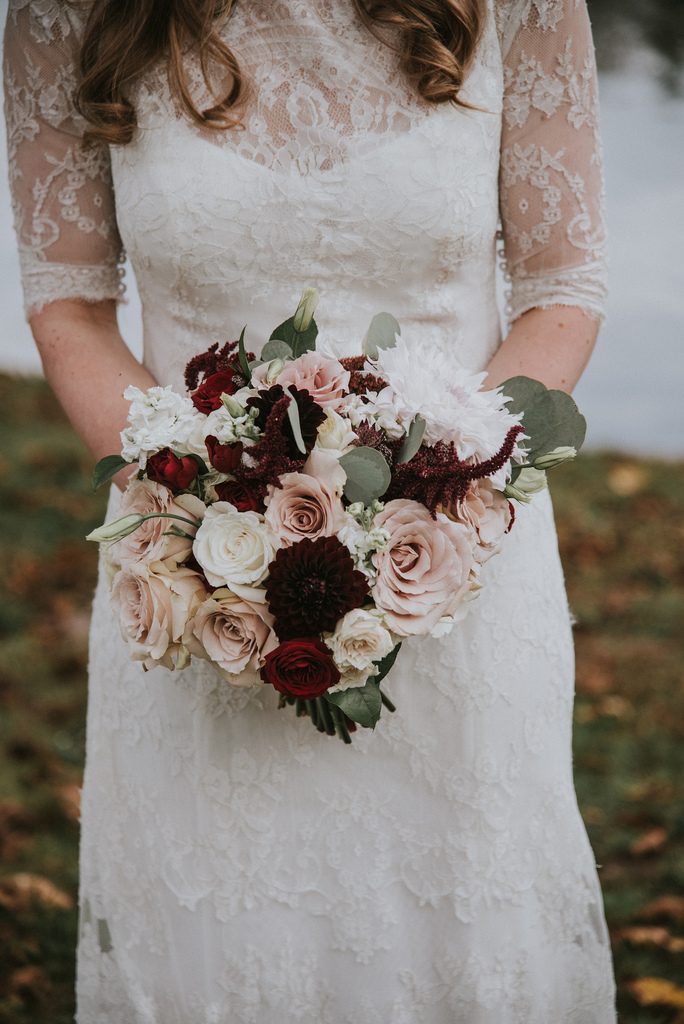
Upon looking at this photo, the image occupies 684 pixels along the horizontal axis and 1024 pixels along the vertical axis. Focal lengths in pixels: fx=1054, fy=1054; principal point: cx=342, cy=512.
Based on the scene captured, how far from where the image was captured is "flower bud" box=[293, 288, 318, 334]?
1.68 m

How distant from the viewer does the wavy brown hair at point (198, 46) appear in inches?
76.0

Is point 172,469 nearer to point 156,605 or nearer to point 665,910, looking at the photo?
point 156,605

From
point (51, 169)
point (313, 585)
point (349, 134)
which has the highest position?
point (51, 169)

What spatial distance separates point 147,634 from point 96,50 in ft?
3.87

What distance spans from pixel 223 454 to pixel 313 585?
0.24 m

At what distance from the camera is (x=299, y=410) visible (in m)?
1.53

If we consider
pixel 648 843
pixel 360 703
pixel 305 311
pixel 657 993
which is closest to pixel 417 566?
pixel 360 703

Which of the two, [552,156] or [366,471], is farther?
[552,156]

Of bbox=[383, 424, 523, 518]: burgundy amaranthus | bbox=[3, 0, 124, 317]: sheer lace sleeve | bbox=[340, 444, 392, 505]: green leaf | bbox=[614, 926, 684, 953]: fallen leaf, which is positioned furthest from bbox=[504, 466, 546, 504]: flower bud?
bbox=[614, 926, 684, 953]: fallen leaf

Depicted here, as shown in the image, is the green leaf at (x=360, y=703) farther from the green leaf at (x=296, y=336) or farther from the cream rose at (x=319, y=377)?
the green leaf at (x=296, y=336)

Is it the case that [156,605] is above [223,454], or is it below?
below

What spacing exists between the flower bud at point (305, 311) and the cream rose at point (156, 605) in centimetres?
44

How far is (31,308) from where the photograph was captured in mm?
2215

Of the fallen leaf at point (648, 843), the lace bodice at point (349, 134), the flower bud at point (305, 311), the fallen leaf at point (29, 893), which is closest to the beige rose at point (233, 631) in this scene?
the flower bud at point (305, 311)
